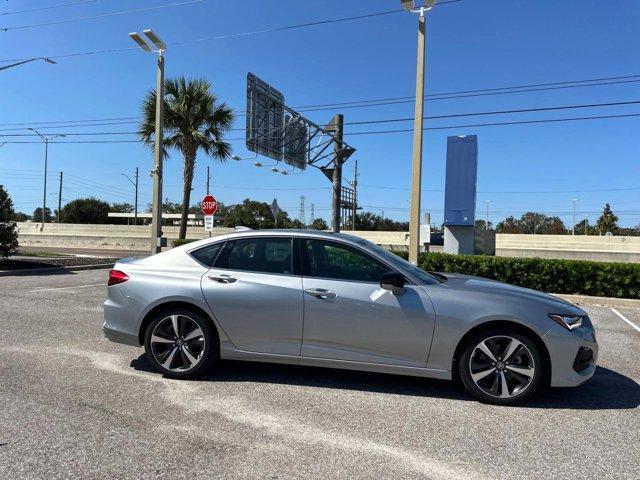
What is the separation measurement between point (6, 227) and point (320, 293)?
44.8ft

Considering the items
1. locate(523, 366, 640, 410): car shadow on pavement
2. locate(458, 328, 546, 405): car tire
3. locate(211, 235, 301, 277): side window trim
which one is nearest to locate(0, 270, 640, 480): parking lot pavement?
locate(523, 366, 640, 410): car shadow on pavement

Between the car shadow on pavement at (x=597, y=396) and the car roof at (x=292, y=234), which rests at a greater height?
the car roof at (x=292, y=234)

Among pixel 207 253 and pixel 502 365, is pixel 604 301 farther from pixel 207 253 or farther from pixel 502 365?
pixel 207 253

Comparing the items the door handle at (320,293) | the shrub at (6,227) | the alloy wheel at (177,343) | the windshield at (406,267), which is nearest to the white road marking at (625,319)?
the windshield at (406,267)

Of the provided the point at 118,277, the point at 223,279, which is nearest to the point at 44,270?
the point at 118,277

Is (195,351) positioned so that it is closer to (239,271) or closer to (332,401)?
(239,271)

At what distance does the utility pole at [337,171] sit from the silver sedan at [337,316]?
1269 cm

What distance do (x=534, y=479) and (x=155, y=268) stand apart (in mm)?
3784

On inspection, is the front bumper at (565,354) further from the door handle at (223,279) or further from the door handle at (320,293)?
the door handle at (223,279)

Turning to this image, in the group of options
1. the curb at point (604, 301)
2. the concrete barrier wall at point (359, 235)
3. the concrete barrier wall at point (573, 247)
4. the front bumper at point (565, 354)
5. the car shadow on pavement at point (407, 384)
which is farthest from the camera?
the concrete barrier wall at point (359, 235)

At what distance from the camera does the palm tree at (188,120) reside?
2205cm

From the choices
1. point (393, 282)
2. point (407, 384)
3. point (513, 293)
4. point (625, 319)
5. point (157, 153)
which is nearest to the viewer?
point (393, 282)

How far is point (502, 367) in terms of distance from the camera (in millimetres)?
4398

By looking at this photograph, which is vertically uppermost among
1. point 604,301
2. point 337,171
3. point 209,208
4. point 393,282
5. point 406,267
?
point 337,171
